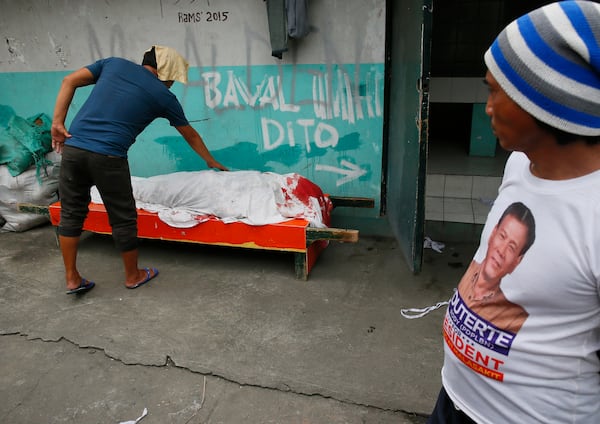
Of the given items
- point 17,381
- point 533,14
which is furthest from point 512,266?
point 17,381

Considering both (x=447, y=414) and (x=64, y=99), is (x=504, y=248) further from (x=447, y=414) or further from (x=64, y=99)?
(x=64, y=99)

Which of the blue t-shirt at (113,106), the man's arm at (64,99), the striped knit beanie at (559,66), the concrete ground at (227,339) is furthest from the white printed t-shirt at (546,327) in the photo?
the man's arm at (64,99)

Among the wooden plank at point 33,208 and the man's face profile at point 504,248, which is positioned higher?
the man's face profile at point 504,248

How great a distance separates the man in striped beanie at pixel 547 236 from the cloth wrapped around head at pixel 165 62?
2.63m

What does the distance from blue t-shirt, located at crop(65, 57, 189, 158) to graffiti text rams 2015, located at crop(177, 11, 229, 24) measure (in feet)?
4.05

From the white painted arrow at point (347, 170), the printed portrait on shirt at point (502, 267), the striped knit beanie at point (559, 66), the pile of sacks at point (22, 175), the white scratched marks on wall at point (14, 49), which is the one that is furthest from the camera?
the white scratched marks on wall at point (14, 49)

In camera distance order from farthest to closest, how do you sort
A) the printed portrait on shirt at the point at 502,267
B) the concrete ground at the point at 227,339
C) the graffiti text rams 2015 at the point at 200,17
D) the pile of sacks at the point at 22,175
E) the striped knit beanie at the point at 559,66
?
the pile of sacks at the point at 22,175, the graffiti text rams 2015 at the point at 200,17, the concrete ground at the point at 227,339, the printed portrait on shirt at the point at 502,267, the striped knit beanie at the point at 559,66

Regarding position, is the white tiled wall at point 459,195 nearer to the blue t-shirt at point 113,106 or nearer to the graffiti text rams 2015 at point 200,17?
the graffiti text rams 2015 at point 200,17

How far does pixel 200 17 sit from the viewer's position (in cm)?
404

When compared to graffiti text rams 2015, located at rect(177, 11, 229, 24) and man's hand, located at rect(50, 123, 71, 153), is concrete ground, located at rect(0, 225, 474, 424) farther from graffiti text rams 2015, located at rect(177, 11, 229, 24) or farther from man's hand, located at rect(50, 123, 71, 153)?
graffiti text rams 2015, located at rect(177, 11, 229, 24)

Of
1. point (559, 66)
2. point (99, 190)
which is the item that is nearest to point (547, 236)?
point (559, 66)

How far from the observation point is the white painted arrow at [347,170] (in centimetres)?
411

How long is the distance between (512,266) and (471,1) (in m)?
6.05

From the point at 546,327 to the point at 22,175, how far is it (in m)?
4.89
